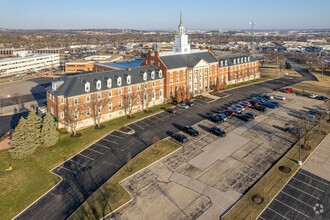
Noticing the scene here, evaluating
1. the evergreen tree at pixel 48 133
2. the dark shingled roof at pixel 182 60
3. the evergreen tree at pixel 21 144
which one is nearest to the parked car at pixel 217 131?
the dark shingled roof at pixel 182 60

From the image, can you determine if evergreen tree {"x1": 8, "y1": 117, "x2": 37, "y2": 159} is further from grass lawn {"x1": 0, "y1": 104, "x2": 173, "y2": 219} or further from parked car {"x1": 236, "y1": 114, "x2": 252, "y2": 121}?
parked car {"x1": 236, "y1": 114, "x2": 252, "y2": 121}

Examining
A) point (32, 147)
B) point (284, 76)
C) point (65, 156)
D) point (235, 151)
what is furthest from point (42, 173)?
point (284, 76)

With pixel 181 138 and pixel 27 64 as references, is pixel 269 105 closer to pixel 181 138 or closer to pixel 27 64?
pixel 181 138

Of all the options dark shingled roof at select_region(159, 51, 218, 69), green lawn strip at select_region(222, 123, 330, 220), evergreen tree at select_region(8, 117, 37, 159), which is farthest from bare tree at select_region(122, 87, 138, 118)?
green lawn strip at select_region(222, 123, 330, 220)

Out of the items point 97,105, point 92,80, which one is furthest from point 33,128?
point 92,80

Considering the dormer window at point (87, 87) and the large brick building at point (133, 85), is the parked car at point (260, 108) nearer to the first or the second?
the large brick building at point (133, 85)

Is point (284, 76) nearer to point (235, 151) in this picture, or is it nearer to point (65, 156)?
point (235, 151)

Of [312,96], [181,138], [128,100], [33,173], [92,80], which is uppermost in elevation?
[92,80]
